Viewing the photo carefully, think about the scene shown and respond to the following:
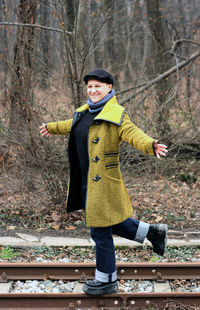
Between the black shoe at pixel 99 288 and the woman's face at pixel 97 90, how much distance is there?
1.81 m

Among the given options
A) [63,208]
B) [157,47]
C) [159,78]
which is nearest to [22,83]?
[63,208]

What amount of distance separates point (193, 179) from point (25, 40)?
474 centimetres

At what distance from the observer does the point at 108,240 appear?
383 cm

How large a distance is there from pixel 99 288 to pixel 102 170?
3.94 feet

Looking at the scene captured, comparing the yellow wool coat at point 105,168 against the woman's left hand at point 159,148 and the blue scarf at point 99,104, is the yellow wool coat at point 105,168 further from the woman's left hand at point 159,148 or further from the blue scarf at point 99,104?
the woman's left hand at point 159,148

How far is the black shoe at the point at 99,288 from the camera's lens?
385 cm

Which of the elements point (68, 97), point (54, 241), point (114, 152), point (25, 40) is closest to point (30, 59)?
point (25, 40)

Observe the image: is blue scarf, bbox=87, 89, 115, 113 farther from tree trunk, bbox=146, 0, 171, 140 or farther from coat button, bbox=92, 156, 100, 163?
tree trunk, bbox=146, 0, 171, 140

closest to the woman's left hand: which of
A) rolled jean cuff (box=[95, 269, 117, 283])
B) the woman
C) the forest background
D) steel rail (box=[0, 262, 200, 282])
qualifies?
the woman

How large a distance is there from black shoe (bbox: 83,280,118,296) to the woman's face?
1.81 meters

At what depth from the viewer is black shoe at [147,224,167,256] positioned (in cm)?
404

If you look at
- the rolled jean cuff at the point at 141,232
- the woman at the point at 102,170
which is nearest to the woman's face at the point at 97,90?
the woman at the point at 102,170

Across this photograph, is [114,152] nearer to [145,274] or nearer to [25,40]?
[145,274]

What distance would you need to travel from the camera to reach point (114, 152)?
3674 mm
